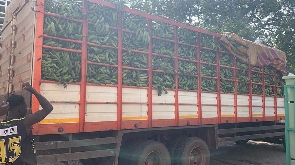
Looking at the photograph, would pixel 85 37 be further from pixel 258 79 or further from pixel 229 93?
pixel 258 79

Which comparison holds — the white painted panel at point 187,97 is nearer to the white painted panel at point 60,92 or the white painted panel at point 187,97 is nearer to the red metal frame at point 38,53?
the white painted panel at point 60,92

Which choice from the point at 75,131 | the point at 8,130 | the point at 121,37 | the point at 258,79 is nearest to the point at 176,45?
the point at 121,37

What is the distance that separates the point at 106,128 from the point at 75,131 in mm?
550

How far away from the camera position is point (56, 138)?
4.30 meters

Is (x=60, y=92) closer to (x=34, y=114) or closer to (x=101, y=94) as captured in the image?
(x=101, y=94)

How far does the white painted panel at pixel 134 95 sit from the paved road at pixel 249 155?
3.60 meters

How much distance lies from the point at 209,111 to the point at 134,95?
6.94ft

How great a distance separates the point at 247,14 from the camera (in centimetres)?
1614

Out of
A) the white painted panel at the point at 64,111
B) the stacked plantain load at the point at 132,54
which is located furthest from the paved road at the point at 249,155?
the white painted panel at the point at 64,111

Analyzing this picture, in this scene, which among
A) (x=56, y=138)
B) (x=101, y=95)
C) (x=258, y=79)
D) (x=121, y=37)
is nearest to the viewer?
(x=56, y=138)

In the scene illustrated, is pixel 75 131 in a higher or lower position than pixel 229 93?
lower

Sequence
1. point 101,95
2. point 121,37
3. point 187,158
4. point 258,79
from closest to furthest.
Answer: point 101,95 < point 121,37 < point 187,158 < point 258,79

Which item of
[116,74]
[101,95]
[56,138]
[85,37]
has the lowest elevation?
[56,138]

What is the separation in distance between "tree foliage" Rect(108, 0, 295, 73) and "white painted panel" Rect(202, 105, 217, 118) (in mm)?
9127
